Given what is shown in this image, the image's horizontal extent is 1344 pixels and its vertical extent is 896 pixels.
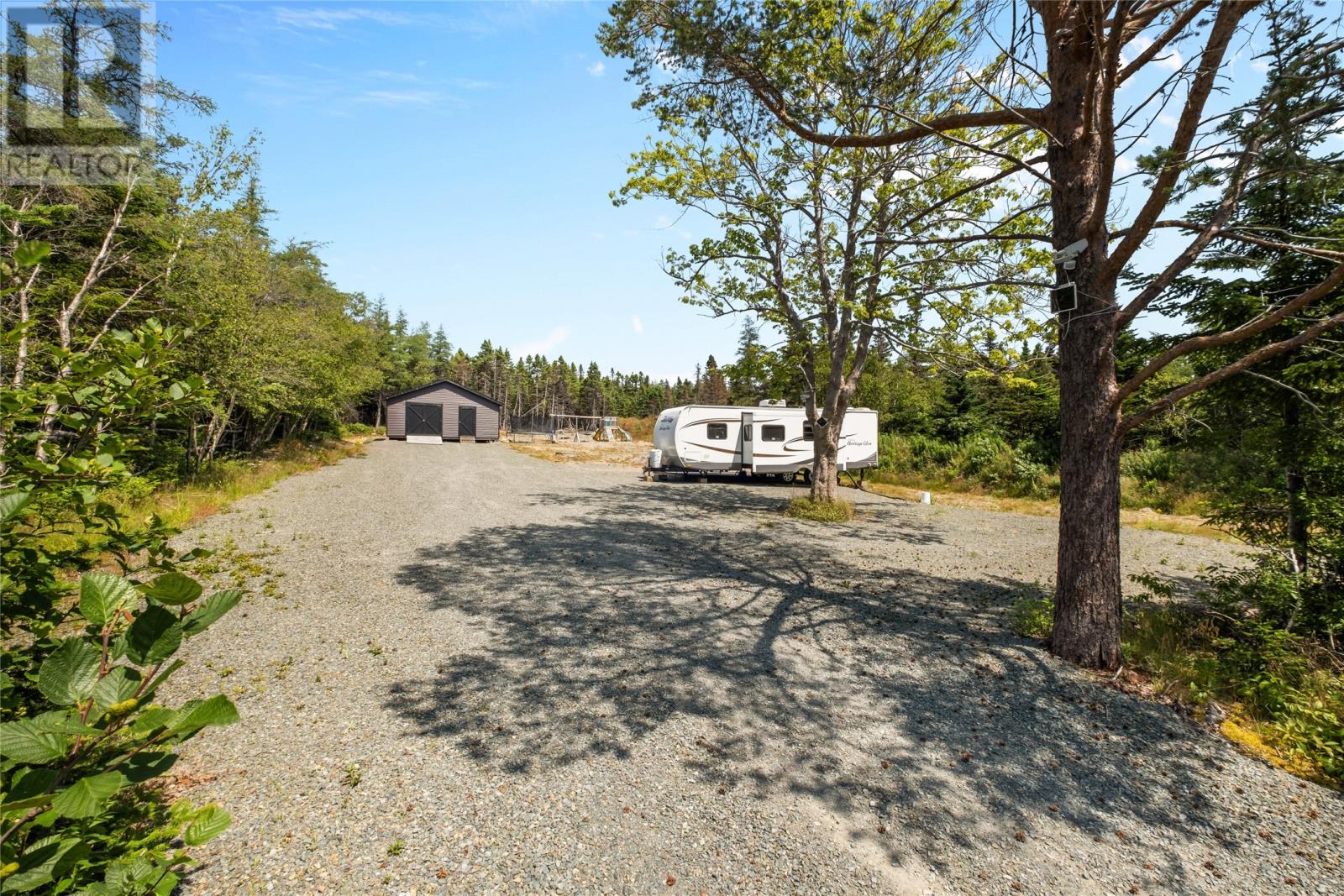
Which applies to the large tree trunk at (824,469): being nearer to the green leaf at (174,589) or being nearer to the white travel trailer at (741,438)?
the white travel trailer at (741,438)

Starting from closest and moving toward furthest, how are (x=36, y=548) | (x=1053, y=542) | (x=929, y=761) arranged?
(x=36, y=548) → (x=929, y=761) → (x=1053, y=542)

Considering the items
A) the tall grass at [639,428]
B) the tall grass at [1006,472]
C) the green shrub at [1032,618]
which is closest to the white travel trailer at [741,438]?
the tall grass at [1006,472]

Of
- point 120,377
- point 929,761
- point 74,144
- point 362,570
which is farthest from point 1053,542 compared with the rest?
point 74,144

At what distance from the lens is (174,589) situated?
3.65 ft

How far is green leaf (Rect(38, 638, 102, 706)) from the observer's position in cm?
122

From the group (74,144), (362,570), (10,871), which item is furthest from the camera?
(74,144)

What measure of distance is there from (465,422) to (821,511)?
3146 centimetres

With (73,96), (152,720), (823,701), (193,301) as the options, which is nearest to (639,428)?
(193,301)

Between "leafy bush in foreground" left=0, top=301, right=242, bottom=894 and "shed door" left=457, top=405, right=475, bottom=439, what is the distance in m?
37.5

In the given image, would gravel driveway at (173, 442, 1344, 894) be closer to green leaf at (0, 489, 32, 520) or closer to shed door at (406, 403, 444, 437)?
green leaf at (0, 489, 32, 520)

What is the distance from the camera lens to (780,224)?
11273 millimetres

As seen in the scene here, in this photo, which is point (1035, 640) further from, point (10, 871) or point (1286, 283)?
point (10, 871)

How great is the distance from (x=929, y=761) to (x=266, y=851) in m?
3.68

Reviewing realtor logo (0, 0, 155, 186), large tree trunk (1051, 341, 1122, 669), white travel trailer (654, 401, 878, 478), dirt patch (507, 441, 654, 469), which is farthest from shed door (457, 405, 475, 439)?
large tree trunk (1051, 341, 1122, 669)
